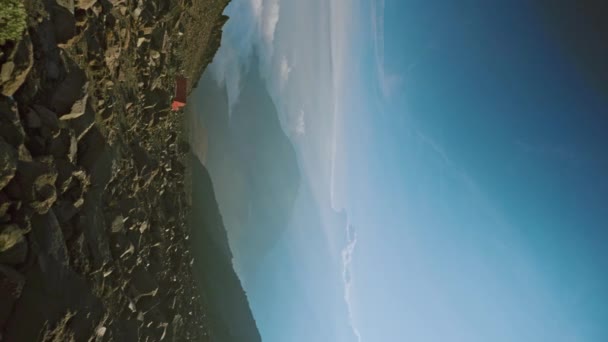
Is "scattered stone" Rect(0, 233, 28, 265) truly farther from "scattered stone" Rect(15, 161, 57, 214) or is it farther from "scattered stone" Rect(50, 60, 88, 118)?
"scattered stone" Rect(50, 60, 88, 118)

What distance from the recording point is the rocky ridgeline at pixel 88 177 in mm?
5305

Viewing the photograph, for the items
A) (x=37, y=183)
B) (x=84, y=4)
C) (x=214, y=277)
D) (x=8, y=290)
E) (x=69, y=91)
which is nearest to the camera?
(x=8, y=290)

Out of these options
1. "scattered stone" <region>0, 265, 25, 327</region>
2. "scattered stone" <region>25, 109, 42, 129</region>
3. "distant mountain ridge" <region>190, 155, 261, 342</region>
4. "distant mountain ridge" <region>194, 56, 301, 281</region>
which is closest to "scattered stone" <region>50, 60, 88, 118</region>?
"scattered stone" <region>25, 109, 42, 129</region>

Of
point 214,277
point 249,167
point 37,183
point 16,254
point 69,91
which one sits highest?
point 249,167

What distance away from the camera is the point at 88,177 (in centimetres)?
727

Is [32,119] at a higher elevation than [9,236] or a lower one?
higher

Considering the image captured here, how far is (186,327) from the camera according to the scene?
13.7 meters

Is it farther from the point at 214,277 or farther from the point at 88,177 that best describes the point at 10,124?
the point at 214,277

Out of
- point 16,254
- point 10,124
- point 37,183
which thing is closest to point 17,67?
point 10,124

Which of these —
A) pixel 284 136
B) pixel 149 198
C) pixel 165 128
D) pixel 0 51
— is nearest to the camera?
pixel 0 51

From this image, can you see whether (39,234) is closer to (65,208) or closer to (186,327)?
(65,208)

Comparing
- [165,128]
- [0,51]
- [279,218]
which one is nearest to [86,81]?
[0,51]

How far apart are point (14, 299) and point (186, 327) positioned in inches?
365

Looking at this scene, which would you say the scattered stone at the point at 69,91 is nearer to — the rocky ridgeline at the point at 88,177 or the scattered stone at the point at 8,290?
the rocky ridgeline at the point at 88,177
